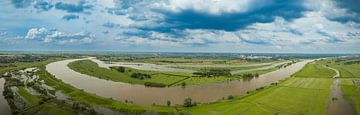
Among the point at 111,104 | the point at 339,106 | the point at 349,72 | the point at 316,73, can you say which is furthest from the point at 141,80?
the point at 349,72

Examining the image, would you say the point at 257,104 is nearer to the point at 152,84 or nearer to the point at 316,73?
the point at 152,84

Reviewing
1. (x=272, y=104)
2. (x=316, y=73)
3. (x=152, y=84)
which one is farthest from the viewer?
(x=316, y=73)

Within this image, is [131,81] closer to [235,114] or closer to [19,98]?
[19,98]

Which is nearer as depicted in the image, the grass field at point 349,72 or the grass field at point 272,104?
the grass field at point 272,104

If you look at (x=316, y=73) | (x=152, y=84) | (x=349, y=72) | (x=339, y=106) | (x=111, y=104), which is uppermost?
(x=349, y=72)

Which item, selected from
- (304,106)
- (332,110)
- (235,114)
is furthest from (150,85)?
(332,110)

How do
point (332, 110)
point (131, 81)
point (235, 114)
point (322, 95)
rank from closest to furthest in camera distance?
point (235, 114) < point (332, 110) < point (322, 95) < point (131, 81)

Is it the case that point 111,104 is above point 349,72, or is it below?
below

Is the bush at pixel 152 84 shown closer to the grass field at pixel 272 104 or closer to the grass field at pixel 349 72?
the grass field at pixel 272 104

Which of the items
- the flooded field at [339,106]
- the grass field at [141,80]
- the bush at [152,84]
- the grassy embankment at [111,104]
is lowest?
the flooded field at [339,106]

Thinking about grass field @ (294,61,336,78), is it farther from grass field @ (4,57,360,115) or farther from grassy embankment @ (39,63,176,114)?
grassy embankment @ (39,63,176,114)

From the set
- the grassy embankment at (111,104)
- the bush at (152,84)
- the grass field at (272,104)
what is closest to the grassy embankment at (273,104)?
the grass field at (272,104)
